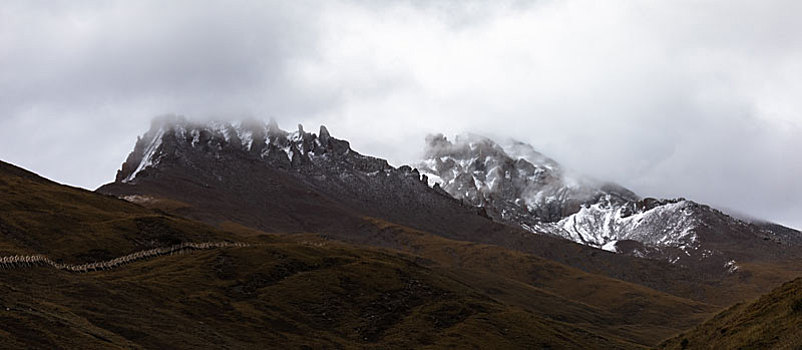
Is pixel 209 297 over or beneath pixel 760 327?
beneath

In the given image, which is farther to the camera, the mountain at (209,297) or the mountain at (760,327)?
the mountain at (209,297)

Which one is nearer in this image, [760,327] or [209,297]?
[760,327]

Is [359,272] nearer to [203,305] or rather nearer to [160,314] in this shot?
[203,305]

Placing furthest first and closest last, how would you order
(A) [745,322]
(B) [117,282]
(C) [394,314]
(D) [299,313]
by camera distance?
(C) [394,314]
(D) [299,313]
(B) [117,282]
(A) [745,322]

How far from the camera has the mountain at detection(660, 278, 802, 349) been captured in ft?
170

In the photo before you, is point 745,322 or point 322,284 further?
point 322,284

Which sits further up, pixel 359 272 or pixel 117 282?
pixel 359 272

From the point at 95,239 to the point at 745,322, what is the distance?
433 feet

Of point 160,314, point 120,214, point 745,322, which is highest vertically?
point 120,214

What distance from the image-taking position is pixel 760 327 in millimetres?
56125

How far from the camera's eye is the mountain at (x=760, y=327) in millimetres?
51719

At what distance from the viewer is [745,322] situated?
202 ft

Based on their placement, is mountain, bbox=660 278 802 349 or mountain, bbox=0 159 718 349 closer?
mountain, bbox=660 278 802 349

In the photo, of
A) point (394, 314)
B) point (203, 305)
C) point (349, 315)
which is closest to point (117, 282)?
point (203, 305)
